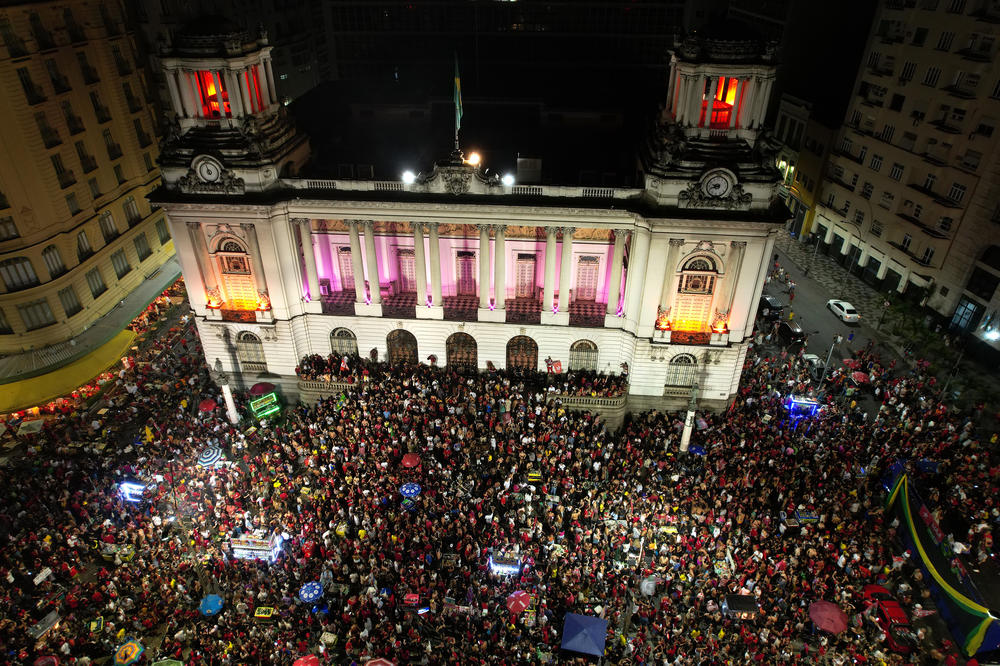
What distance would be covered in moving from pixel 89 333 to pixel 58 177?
449 inches

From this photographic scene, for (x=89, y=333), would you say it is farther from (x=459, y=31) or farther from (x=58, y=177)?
(x=459, y=31)

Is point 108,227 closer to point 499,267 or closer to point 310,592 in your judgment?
point 499,267

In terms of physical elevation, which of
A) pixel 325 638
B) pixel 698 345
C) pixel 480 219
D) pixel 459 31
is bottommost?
pixel 325 638

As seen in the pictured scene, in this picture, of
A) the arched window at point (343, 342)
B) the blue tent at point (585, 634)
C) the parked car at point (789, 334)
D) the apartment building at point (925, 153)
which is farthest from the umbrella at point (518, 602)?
the apartment building at point (925, 153)

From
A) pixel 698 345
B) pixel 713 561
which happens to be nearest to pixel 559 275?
pixel 698 345

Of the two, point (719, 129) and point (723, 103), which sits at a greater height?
point (723, 103)

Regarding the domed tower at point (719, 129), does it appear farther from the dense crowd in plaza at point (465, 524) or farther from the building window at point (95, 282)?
the building window at point (95, 282)

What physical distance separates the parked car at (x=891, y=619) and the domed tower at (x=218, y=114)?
3976cm

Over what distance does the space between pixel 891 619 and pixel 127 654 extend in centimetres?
3254

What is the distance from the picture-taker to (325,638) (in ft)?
89.9

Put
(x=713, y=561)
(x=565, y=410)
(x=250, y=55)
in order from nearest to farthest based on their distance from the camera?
(x=713, y=561) < (x=250, y=55) < (x=565, y=410)

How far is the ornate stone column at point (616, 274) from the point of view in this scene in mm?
40562

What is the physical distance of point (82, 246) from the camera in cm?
4775

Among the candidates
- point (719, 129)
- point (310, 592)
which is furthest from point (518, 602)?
point (719, 129)
